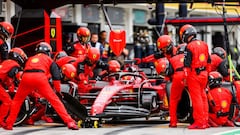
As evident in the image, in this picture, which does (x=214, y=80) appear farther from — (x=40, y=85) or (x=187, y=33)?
(x=40, y=85)

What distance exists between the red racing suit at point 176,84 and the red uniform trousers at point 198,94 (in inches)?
9.8

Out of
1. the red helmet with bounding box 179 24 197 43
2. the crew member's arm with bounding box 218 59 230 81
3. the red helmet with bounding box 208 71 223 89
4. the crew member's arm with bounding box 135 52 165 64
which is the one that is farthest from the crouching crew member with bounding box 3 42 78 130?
the crew member's arm with bounding box 135 52 165 64

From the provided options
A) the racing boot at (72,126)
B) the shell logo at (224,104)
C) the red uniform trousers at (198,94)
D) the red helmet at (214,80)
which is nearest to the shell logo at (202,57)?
the red uniform trousers at (198,94)

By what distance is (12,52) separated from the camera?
14148 mm

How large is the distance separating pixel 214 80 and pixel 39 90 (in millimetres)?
3624

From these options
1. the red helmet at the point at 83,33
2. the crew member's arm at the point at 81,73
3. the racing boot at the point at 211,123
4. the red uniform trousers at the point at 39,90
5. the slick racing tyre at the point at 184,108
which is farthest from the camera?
the red helmet at the point at 83,33

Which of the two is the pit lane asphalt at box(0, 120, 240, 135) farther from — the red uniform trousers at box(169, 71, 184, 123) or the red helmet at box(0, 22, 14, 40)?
the red helmet at box(0, 22, 14, 40)

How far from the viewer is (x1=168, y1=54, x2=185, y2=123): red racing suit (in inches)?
527

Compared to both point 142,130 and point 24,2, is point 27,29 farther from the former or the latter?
point 142,130

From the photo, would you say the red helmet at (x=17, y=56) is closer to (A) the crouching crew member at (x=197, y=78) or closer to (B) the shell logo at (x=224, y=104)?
(A) the crouching crew member at (x=197, y=78)

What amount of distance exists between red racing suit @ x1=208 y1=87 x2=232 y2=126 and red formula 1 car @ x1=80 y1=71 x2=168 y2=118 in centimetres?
112

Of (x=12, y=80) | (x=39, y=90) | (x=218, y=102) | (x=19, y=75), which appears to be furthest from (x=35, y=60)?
(x=218, y=102)

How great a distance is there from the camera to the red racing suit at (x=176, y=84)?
1340 cm

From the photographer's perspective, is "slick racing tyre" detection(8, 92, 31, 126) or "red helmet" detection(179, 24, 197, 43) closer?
"red helmet" detection(179, 24, 197, 43)
